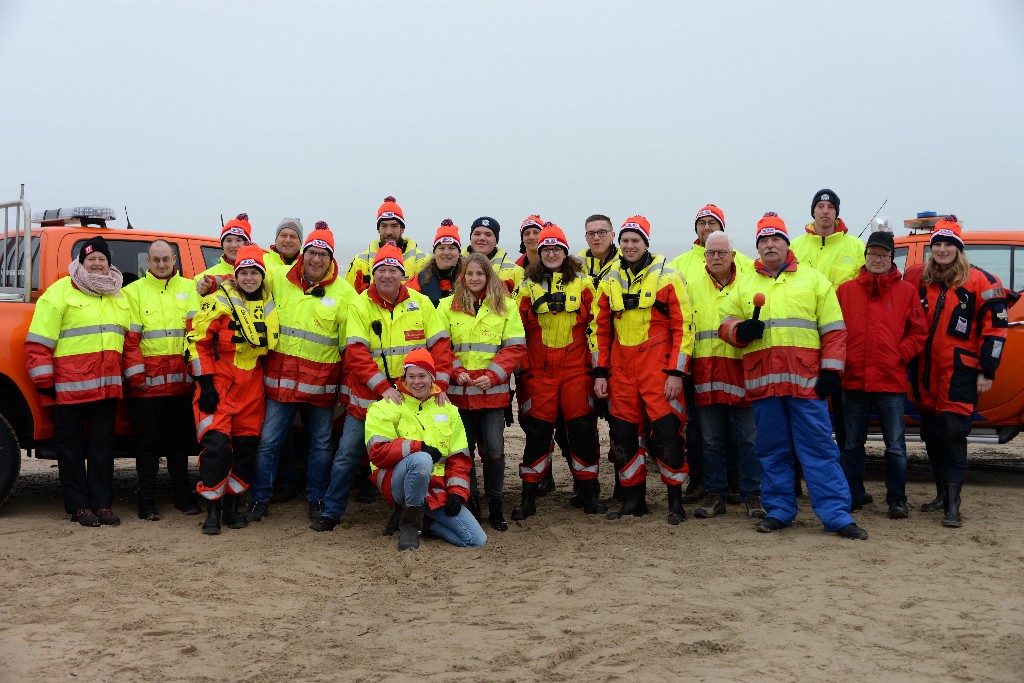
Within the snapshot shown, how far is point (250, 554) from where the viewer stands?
6.34 m

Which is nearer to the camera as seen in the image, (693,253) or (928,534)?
(928,534)

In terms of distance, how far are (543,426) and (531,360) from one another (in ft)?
1.64

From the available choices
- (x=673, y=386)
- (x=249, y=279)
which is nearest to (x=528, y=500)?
(x=673, y=386)

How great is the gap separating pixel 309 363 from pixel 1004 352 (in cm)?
550

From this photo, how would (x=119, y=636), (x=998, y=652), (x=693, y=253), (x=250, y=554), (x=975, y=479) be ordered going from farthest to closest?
1. (x=975, y=479)
2. (x=693, y=253)
3. (x=250, y=554)
4. (x=119, y=636)
5. (x=998, y=652)

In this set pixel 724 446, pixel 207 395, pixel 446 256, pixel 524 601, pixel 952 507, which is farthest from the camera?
pixel 446 256

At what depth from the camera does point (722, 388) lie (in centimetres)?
713

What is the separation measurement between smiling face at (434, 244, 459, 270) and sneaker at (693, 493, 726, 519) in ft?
8.57

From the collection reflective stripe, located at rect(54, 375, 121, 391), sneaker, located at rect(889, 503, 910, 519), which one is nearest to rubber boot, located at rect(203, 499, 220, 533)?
reflective stripe, located at rect(54, 375, 121, 391)

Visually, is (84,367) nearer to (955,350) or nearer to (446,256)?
(446,256)

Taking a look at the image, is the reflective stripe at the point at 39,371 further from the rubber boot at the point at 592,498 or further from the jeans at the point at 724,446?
the jeans at the point at 724,446

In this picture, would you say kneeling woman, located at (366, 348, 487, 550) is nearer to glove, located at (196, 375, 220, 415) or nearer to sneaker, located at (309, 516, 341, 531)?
sneaker, located at (309, 516, 341, 531)

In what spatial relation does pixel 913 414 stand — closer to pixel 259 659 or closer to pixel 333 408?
pixel 333 408

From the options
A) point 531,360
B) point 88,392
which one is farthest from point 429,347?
point 88,392
